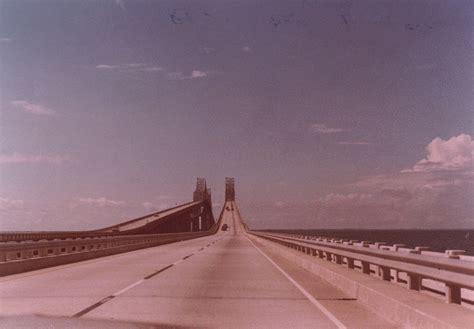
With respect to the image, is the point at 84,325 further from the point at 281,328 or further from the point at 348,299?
the point at 348,299

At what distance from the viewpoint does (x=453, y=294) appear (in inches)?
397

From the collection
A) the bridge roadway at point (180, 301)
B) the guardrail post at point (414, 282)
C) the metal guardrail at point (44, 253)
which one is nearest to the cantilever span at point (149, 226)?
the metal guardrail at point (44, 253)

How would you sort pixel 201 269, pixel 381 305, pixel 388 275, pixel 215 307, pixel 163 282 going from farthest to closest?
pixel 201 269
pixel 163 282
pixel 388 275
pixel 215 307
pixel 381 305

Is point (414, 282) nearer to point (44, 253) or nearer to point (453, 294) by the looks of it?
point (453, 294)

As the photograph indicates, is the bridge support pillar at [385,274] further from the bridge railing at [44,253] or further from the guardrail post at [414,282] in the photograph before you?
the bridge railing at [44,253]

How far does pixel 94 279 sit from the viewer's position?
1841cm

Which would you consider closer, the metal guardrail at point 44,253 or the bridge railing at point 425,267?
the bridge railing at point 425,267

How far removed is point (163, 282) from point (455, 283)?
982 centimetres

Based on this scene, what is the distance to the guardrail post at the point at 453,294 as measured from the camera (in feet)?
33.0

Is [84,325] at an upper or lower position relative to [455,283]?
lower

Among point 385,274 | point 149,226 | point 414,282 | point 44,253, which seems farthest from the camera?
point 149,226

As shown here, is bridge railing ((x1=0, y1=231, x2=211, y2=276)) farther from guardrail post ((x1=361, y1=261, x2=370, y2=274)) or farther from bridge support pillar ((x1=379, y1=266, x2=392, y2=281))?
bridge support pillar ((x1=379, y1=266, x2=392, y2=281))

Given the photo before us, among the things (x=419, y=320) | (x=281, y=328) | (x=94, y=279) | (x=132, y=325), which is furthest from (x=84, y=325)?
(x=94, y=279)

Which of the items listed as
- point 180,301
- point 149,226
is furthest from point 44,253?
point 149,226
